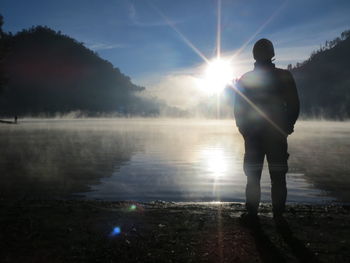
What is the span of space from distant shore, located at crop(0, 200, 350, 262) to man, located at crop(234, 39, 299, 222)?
540mm

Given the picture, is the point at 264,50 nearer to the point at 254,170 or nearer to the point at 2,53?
the point at 254,170

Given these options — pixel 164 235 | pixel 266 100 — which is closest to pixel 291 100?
pixel 266 100

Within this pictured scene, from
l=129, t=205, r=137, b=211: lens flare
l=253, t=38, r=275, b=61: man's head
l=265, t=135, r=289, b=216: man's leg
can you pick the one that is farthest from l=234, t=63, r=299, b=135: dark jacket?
l=129, t=205, r=137, b=211: lens flare

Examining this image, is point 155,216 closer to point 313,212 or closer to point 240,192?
point 313,212

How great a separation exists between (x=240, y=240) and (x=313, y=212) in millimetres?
2688

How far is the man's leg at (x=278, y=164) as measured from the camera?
6340mm

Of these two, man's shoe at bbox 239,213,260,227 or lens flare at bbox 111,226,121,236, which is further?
man's shoe at bbox 239,213,260,227

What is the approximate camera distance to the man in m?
6.32

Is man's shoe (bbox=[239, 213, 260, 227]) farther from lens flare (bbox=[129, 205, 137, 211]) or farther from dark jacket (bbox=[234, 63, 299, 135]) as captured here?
lens flare (bbox=[129, 205, 137, 211])

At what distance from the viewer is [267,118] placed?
6371mm

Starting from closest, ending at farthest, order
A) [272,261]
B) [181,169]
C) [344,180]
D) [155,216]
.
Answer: [272,261], [155,216], [344,180], [181,169]

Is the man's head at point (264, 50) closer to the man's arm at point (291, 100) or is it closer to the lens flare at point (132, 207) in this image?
the man's arm at point (291, 100)

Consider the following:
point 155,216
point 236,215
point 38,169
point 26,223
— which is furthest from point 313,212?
point 38,169

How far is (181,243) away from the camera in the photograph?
16.5 ft
